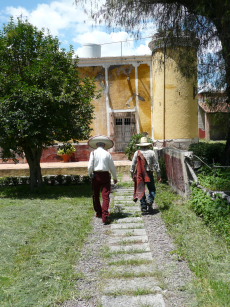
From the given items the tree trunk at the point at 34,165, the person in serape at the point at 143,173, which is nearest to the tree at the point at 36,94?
the tree trunk at the point at 34,165

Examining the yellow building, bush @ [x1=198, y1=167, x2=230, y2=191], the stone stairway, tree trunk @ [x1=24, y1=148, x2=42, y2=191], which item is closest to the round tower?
the yellow building

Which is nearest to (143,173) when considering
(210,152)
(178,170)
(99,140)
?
(99,140)

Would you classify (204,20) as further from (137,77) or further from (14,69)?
(137,77)

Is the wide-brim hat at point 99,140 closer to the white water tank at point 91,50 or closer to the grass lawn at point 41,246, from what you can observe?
the grass lawn at point 41,246

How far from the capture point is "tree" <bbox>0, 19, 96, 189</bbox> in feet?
32.5

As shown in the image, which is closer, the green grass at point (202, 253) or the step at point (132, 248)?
the green grass at point (202, 253)

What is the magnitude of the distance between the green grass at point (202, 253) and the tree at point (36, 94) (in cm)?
443

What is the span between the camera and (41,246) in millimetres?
5555

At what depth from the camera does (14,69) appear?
11211mm

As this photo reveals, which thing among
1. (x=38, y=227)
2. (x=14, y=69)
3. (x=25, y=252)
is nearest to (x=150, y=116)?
(x=14, y=69)

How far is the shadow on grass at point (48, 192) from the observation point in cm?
1070

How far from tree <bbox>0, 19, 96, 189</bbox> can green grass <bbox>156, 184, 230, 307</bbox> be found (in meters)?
4.43

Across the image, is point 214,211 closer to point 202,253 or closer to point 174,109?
point 202,253

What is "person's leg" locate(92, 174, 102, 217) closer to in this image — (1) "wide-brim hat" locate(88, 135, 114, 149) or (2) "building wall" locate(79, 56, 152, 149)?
(1) "wide-brim hat" locate(88, 135, 114, 149)
